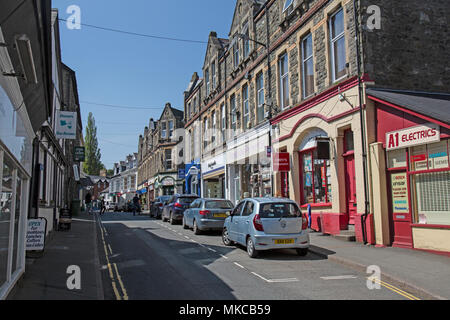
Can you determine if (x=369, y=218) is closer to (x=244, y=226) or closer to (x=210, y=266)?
(x=244, y=226)

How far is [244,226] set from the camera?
36.5 feet

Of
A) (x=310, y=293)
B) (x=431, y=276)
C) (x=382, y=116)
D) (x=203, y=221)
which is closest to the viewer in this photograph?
(x=310, y=293)

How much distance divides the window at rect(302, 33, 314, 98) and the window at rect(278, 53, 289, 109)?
1550 mm

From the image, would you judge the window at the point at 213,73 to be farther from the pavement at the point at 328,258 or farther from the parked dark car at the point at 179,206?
the pavement at the point at 328,258

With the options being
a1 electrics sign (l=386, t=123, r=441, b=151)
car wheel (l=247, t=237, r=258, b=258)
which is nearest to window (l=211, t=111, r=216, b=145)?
a1 electrics sign (l=386, t=123, r=441, b=151)

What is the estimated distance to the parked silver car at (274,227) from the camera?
10.3 m

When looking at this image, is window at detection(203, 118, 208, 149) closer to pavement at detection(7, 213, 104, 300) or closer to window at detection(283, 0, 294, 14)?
window at detection(283, 0, 294, 14)

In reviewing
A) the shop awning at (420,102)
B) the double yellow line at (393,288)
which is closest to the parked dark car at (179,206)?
the shop awning at (420,102)

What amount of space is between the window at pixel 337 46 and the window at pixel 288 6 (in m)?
3.22

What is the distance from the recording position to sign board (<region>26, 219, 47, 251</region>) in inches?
346

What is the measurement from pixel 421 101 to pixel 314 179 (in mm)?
5460

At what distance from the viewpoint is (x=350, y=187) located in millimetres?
13805
